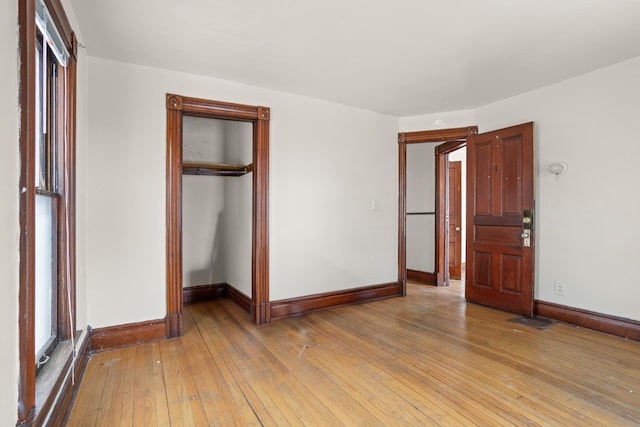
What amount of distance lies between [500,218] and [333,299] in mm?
2153

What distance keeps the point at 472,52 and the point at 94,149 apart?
319 cm

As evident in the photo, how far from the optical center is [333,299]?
389 centimetres

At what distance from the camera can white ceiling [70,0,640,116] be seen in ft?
6.93

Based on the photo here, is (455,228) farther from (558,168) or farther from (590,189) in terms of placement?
(590,189)

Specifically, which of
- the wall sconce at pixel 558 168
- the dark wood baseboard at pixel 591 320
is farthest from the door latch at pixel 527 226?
the dark wood baseboard at pixel 591 320

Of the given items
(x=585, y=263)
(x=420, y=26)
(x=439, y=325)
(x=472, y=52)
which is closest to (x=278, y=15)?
(x=420, y=26)

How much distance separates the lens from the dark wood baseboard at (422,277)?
5.33m

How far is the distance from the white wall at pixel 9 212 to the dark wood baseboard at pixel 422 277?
5071 millimetres

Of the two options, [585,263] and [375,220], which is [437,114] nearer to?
[375,220]

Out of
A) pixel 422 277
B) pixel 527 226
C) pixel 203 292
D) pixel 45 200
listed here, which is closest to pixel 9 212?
pixel 45 200

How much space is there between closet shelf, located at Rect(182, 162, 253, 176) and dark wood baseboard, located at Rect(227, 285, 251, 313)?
145cm

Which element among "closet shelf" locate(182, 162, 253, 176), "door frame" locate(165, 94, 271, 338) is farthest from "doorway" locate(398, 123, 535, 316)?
"closet shelf" locate(182, 162, 253, 176)

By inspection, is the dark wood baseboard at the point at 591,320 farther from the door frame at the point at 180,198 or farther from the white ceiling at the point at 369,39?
the door frame at the point at 180,198

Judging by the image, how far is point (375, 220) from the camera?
168 inches
